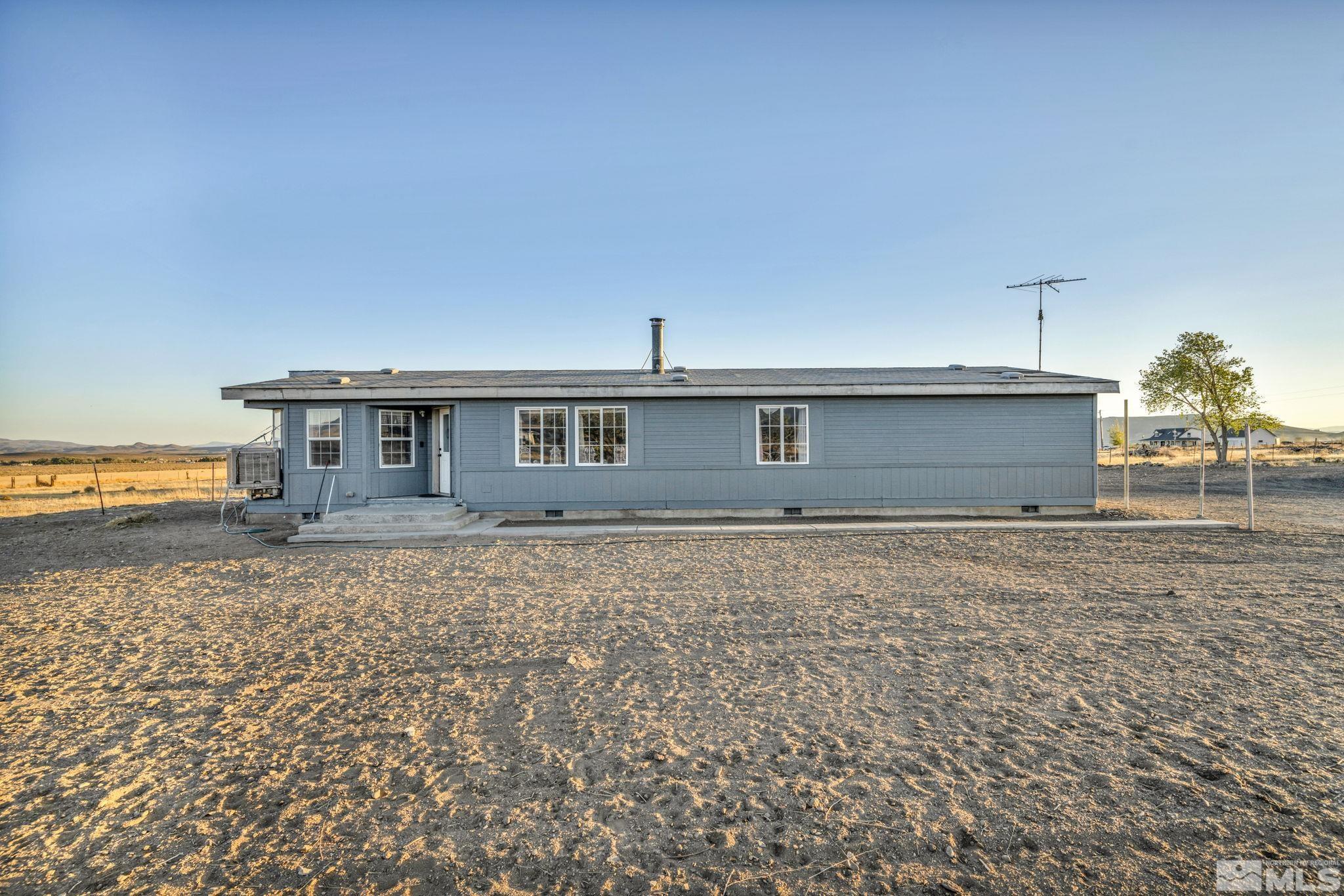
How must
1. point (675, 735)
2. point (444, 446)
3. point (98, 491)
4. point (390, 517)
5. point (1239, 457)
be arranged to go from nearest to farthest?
1. point (675, 735)
2. point (390, 517)
3. point (444, 446)
4. point (98, 491)
5. point (1239, 457)

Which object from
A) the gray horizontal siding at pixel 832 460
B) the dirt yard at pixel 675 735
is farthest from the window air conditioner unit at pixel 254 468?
the dirt yard at pixel 675 735

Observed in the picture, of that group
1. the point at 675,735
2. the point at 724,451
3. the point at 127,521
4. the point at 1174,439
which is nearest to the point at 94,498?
the point at 127,521

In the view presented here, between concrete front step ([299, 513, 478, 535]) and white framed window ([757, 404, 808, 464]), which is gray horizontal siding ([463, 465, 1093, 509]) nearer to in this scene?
white framed window ([757, 404, 808, 464])

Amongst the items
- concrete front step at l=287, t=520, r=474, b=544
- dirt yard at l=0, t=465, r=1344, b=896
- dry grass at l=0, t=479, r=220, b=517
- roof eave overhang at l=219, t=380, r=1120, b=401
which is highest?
roof eave overhang at l=219, t=380, r=1120, b=401

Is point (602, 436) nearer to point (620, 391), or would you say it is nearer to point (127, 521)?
point (620, 391)

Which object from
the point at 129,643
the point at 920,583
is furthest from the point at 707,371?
the point at 129,643

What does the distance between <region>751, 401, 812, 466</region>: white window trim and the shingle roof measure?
48 centimetres

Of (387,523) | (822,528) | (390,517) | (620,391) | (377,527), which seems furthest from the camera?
(620,391)

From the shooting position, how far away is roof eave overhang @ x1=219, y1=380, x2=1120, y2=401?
40.7ft

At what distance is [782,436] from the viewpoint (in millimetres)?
13062

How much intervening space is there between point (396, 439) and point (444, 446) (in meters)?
0.97

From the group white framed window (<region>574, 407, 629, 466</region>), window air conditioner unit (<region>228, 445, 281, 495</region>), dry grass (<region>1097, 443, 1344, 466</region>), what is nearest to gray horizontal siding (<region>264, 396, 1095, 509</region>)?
white framed window (<region>574, 407, 629, 466</region>)

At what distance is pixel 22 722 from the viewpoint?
3.84 meters

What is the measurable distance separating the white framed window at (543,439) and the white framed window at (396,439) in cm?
239
